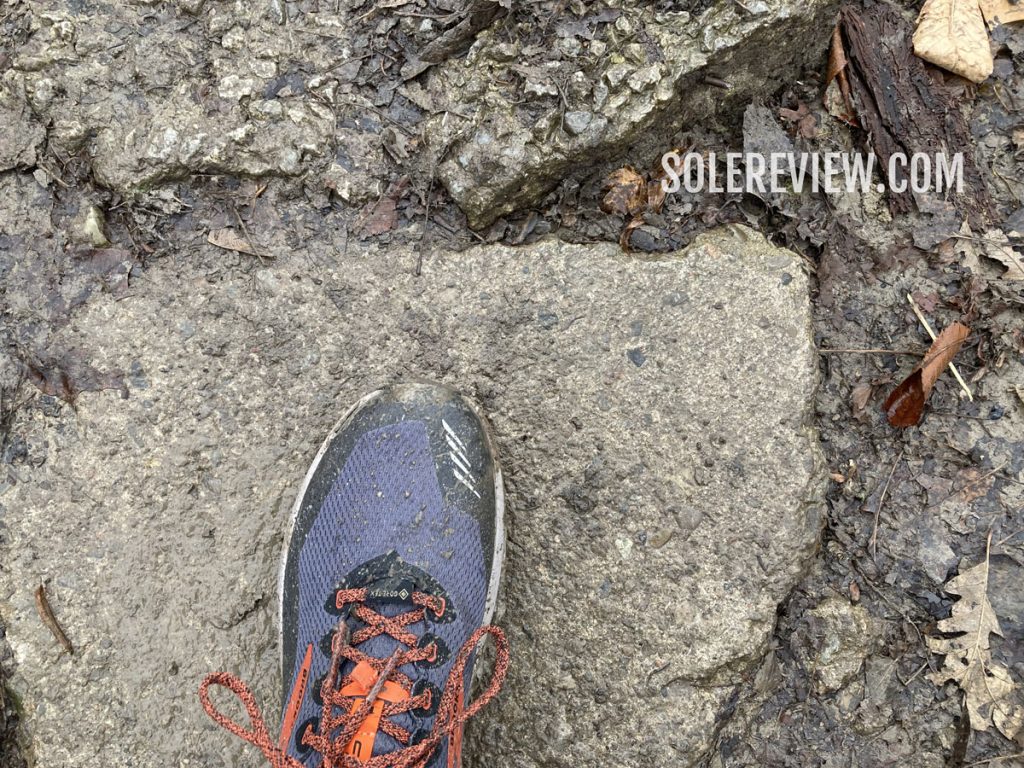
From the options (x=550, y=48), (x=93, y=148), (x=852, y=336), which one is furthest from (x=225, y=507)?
(x=852, y=336)

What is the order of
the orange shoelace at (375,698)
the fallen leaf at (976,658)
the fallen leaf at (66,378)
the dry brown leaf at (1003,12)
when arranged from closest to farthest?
the orange shoelace at (375,698) < the fallen leaf at (976,658) < the fallen leaf at (66,378) < the dry brown leaf at (1003,12)

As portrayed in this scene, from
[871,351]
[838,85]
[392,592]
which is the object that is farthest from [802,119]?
[392,592]

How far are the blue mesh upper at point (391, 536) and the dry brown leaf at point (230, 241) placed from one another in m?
0.58

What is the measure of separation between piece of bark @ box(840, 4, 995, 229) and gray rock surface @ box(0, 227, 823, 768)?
45 cm

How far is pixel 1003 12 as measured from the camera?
2.07 meters

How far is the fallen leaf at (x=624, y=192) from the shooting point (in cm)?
201

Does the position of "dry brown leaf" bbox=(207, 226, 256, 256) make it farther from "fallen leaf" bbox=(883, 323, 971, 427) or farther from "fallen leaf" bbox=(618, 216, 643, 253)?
"fallen leaf" bbox=(883, 323, 971, 427)

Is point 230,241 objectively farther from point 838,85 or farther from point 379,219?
point 838,85

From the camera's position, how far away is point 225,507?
76.9 inches

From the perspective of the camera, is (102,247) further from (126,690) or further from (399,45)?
(126,690)

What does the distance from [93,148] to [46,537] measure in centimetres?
98

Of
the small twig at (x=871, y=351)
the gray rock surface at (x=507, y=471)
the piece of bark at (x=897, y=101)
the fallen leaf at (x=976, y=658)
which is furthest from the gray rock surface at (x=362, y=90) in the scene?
the fallen leaf at (x=976, y=658)

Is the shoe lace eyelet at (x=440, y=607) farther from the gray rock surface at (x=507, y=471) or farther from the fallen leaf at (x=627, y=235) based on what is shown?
the fallen leaf at (x=627, y=235)

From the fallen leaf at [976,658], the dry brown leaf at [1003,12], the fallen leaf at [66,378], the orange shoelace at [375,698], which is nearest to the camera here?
the orange shoelace at [375,698]
